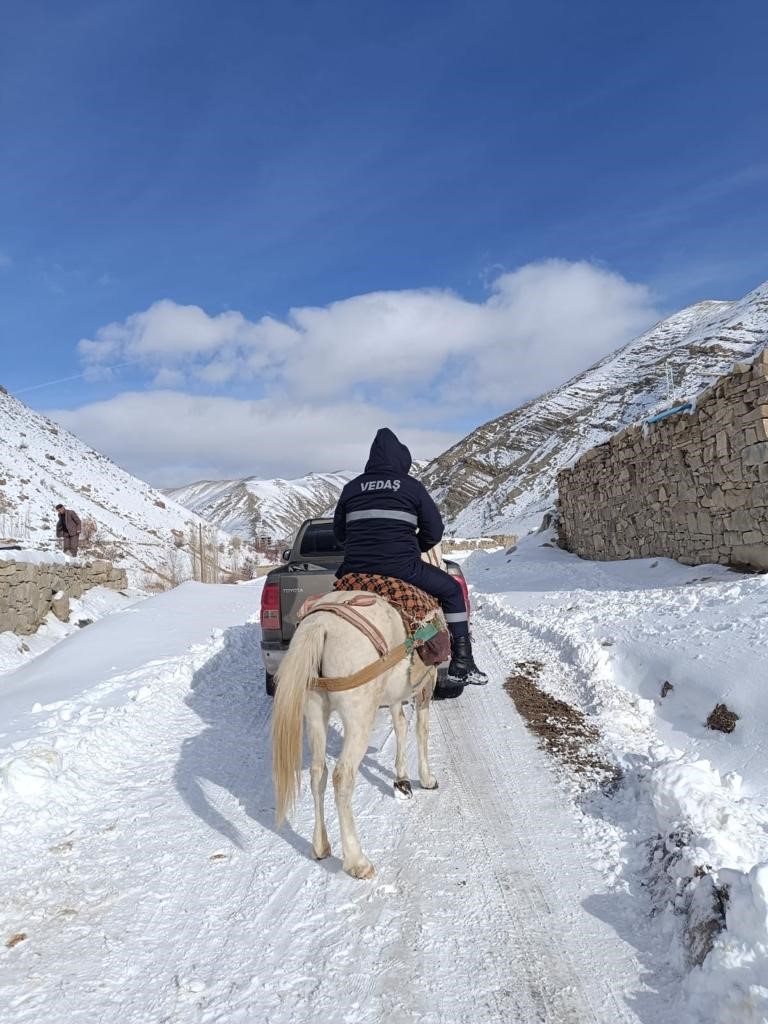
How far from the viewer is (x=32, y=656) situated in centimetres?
1178

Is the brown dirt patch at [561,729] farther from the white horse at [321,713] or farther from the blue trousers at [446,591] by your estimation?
the white horse at [321,713]

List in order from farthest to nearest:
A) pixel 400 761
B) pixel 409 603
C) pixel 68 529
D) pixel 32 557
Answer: pixel 68 529 → pixel 32 557 → pixel 400 761 → pixel 409 603

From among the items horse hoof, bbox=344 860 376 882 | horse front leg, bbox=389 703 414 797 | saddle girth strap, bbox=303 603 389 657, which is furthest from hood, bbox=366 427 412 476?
horse hoof, bbox=344 860 376 882

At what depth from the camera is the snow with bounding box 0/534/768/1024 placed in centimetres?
239

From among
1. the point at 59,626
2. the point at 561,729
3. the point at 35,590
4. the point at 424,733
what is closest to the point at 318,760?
the point at 424,733

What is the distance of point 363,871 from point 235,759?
7.07 ft

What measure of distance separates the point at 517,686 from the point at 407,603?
11.5 feet

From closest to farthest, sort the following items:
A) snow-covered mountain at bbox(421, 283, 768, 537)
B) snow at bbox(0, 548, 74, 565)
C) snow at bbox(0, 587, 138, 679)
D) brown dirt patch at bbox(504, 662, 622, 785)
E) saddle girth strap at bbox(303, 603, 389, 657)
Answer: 1. saddle girth strap at bbox(303, 603, 389, 657)
2. brown dirt patch at bbox(504, 662, 622, 785)
3. snow at bbox(0, 587, 138, 679)
4. snow at bbox(0, 548, 74, 565)
5. snow-covered mountain at bbox(421, 283, 768, 537)

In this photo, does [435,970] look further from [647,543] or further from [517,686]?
[647,543]

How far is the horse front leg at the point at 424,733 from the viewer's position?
441 cm

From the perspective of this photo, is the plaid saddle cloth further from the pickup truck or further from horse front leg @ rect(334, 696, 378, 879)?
the pickup truck

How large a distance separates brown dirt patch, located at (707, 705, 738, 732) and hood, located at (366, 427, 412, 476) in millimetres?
3310

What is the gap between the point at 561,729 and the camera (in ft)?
17.7

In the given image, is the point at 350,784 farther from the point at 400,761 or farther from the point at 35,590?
the point at 35,590
